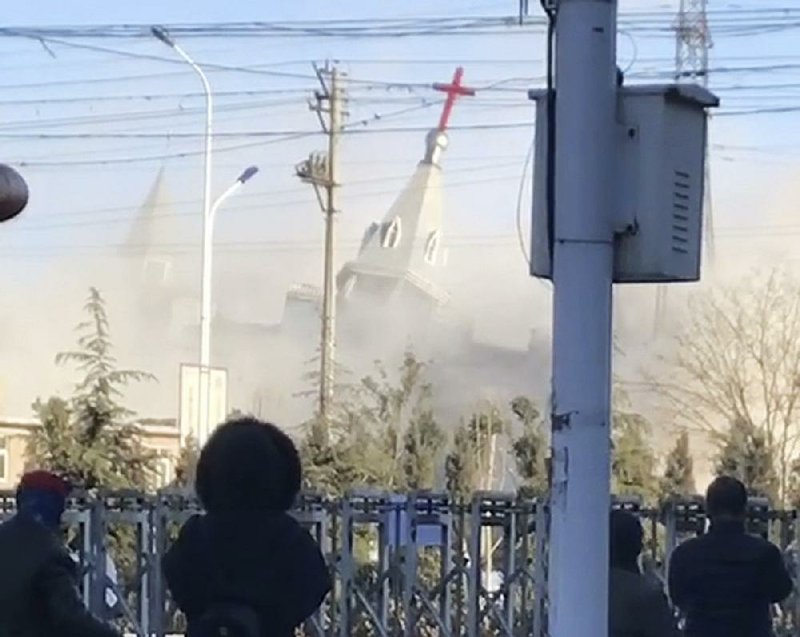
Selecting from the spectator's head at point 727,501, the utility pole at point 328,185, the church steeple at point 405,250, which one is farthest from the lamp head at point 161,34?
the church steeple at point 405,250

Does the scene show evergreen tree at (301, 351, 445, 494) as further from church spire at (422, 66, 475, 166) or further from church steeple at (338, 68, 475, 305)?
church steeple at (338, 68, 475, 305)

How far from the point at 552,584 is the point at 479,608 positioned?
13.0 metres

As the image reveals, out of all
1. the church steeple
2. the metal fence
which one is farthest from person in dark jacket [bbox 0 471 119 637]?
the church steeple

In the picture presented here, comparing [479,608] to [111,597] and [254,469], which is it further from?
[254,469]

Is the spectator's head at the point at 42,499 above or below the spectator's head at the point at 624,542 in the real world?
above

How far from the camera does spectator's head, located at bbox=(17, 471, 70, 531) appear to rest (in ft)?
23.9

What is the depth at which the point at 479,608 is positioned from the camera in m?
18.2

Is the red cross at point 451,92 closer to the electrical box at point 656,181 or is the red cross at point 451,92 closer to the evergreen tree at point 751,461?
the evergreen tree at point 751,461

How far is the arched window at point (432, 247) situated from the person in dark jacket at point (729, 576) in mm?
60438

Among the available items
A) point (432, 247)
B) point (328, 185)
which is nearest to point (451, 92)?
point (328, 185)

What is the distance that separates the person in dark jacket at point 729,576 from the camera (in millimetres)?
8633

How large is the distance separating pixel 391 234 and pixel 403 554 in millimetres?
55757

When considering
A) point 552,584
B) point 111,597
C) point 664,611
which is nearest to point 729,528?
point 664,611

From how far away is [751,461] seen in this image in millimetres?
30906
